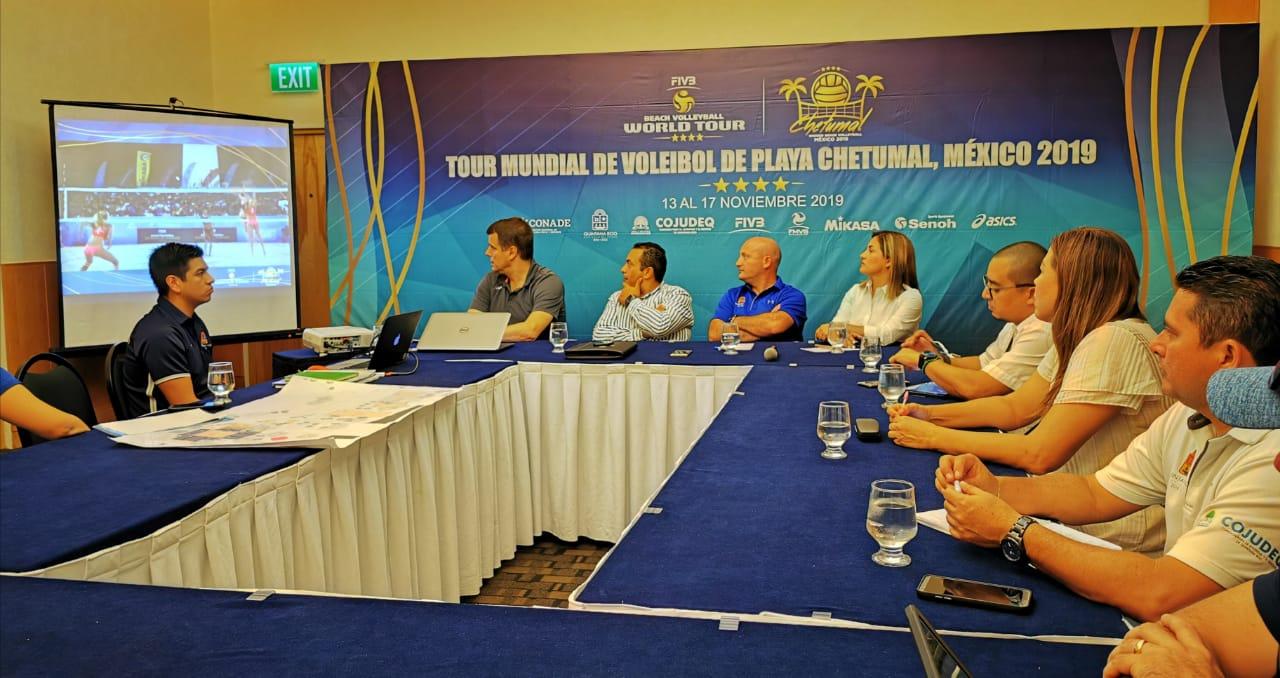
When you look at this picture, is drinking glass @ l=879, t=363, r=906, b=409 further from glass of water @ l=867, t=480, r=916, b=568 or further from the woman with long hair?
glass of water @ l=867, t=480, r=916, b=568

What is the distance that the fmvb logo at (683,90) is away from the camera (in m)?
5.71

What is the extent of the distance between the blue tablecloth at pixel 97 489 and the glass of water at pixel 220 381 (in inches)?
13.3

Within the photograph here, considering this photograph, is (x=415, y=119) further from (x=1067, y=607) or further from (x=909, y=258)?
(x=1067, y=607)

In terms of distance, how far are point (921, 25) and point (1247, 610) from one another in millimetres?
5481

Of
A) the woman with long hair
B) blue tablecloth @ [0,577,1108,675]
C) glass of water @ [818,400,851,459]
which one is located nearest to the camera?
blue tablecloth @ [0,577,1108,675]

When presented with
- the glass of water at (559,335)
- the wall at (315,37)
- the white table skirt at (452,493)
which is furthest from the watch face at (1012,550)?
the wall at (315,37)

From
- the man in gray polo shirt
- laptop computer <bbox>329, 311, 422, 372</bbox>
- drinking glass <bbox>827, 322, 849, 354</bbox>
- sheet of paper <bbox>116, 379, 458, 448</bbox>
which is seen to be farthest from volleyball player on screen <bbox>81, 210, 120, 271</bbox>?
drinking glass <bbox>827, 322, 849, 354</bbox>

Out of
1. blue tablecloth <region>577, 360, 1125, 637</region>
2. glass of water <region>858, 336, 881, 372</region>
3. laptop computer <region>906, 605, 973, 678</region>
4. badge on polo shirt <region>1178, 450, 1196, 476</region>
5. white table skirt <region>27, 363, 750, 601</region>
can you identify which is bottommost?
white table skirt <region>27, 363, 750, 601</region>

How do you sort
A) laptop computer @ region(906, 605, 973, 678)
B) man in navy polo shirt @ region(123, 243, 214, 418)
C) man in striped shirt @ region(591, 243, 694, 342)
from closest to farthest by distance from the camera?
laptop computer @ region(906, 605, 973, 678) → man in navy polo shirt @ region(123, 243, 214, 418) → man in striped shirt @ region(591, 243, 694, 342)

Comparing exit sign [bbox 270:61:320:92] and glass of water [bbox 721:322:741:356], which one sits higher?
exit sign [bbox 270:61:320:92]

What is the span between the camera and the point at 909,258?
4.95 m

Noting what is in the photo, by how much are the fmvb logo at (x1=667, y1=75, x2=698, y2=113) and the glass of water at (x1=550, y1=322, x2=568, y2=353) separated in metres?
2.12

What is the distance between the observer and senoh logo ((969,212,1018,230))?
215 inches

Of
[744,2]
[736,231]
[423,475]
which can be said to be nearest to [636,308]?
[736,231]
